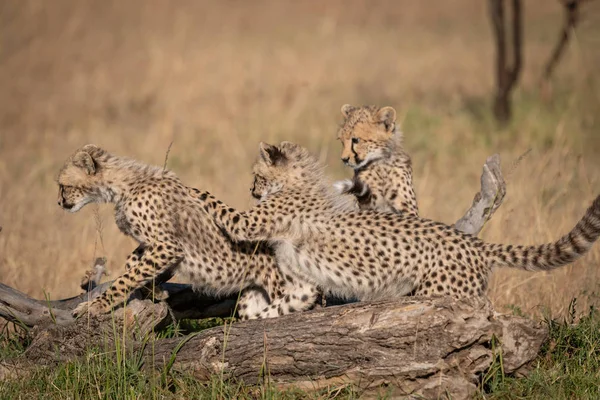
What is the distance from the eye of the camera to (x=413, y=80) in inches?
505

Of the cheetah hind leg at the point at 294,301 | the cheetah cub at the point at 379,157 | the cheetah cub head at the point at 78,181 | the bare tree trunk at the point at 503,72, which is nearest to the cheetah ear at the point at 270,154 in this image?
the cheetah cub at the point at 379,157

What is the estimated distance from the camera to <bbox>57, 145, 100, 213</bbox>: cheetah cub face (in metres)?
4.72

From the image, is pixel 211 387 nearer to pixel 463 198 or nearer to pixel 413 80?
pixel 463 198

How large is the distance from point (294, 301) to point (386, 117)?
157 centimetres

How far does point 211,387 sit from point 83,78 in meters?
9.71

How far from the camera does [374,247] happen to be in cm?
438

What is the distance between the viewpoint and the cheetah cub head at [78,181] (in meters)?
4.72

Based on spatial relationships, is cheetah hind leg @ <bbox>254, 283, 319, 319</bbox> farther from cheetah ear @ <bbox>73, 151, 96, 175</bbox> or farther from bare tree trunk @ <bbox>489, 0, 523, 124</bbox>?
bare tree trunk @ <bbox>489, 0, 523, 124</bbox>

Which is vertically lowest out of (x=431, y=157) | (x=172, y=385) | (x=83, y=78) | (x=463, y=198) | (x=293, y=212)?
(x=172, y=385)

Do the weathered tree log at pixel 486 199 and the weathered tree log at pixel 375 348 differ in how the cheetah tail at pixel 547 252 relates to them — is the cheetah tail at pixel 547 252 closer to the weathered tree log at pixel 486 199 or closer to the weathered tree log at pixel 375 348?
the weathered tree log at pixel 375 348

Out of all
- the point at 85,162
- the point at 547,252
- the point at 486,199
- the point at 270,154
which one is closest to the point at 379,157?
the point at 486,199

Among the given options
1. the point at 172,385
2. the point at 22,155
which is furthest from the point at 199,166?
the point at 172,385

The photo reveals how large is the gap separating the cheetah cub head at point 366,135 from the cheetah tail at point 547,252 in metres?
1.40

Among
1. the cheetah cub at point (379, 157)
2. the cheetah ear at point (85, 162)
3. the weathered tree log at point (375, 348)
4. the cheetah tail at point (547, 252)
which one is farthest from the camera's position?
the cheetah cub at point (379, 157)
